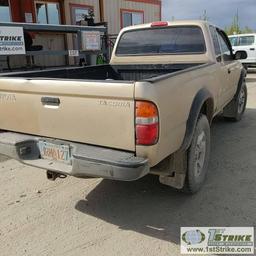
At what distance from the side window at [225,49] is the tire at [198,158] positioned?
1.92m

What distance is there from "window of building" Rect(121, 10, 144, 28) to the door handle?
14154 millimetres

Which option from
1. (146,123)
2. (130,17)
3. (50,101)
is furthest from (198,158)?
(130,17)

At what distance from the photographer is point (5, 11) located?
12.5 meters

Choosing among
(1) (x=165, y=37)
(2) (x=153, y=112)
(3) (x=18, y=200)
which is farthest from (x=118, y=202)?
(1) (x=165, y=37)

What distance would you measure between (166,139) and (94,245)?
111cm

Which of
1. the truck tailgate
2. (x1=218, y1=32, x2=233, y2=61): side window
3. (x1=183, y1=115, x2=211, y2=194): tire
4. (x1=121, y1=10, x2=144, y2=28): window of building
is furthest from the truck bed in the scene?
(x1=121, y1=10, x2=144, y2=28): window of building

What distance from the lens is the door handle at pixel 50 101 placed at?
3287 millimetres

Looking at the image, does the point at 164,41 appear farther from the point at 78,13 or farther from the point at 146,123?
the point at 78,13

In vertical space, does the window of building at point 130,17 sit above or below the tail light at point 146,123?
above

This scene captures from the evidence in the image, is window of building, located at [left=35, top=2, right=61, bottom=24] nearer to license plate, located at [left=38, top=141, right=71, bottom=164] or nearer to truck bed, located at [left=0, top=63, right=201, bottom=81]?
truck bed, located at [left=0, top=63, right=201, bottom=81]

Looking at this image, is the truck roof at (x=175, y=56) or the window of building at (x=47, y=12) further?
the window of building at (x=47, y=12)

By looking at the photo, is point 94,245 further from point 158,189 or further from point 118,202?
point 158,189

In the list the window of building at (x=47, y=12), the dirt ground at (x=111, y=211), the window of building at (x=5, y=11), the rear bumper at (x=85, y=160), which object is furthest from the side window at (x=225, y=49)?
the window of building at (x=47, y=12)

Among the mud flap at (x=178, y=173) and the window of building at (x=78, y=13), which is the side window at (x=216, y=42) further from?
the window of building at (x=78, y=13)
